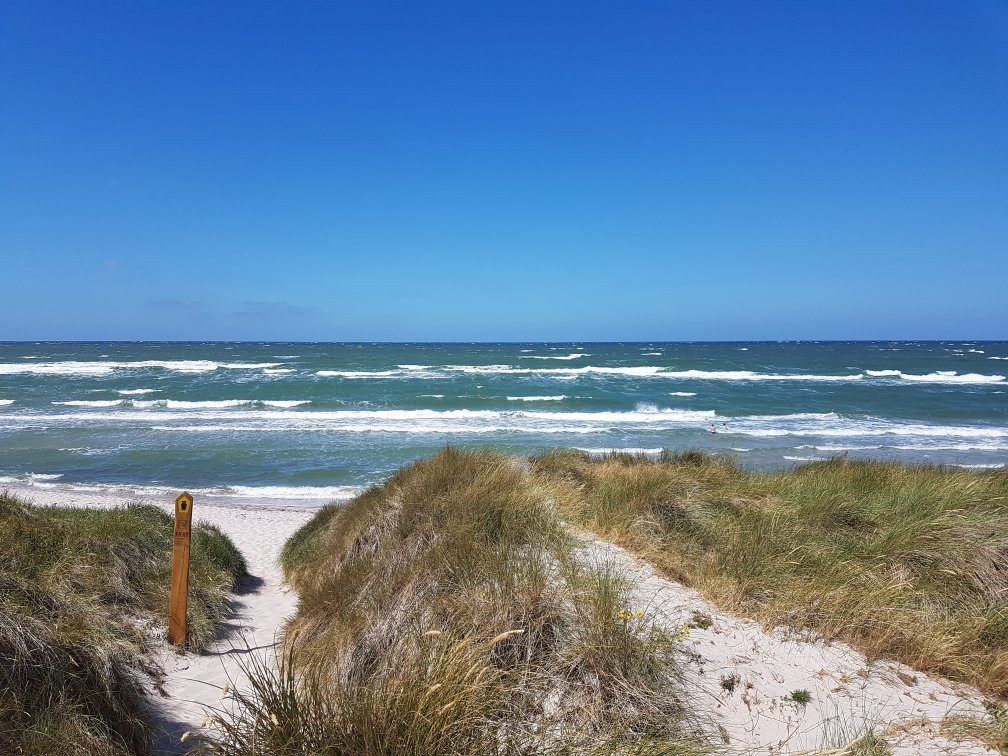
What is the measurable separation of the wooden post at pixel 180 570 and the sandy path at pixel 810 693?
4276mm

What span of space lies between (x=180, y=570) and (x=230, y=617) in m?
2.18

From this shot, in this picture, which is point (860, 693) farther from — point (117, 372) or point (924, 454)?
point (117, 372)

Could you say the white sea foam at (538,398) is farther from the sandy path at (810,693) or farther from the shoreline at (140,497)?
the sandy path at (810,693)

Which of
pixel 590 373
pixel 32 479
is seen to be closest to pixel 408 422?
pixel 32 479

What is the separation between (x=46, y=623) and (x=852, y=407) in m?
36.9

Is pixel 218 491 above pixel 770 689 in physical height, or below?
below

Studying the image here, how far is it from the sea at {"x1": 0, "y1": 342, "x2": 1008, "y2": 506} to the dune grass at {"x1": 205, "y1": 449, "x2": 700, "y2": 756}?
10070 millimetres

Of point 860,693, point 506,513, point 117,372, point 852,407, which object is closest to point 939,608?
point 860,693

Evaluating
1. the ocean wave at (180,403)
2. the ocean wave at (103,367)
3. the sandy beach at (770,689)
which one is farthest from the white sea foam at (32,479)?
the ocean wave at (103,367)

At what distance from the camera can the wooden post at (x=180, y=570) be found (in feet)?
18.2

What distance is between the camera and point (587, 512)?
8.06 m

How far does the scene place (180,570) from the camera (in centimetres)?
568

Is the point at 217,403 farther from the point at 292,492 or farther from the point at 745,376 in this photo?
the point at 745,376

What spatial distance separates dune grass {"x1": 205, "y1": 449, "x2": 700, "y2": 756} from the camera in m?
2.82
